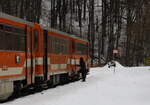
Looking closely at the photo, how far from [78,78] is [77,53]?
207 centimetres

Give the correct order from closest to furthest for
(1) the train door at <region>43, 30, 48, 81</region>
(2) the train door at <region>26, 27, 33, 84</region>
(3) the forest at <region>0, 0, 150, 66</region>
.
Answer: (2) the train door at <region>26, 27, 33, 84</region>
(1) the train door at <region>43, 30, 48, 81</region>
(3) the forest at <region>0, 0, 150, 66</region>

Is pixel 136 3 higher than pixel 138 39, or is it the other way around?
pixel 136 3

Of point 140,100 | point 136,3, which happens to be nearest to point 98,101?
point 140,100

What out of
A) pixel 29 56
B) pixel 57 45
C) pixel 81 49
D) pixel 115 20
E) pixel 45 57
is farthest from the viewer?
pixel 115 20

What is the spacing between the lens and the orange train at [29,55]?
12.5 m

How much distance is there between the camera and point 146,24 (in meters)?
44.9

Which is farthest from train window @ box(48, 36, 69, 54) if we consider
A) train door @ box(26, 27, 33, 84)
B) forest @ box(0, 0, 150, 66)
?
forest @ box(0, 0, 150, 66)

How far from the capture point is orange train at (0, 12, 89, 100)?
12.5m

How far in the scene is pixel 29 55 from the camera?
48.0ft

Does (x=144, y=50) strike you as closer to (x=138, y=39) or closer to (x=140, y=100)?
(x=138, y=39)

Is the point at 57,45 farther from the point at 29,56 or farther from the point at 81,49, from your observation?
the point at 81,49

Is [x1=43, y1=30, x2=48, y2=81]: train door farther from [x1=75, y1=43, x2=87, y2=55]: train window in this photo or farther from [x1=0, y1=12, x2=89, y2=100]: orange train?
[x1=75, y1=43, x2=87, y2=55]: train window

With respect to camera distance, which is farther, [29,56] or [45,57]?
[45,57]

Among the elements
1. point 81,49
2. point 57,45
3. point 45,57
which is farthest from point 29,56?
point 81,49
